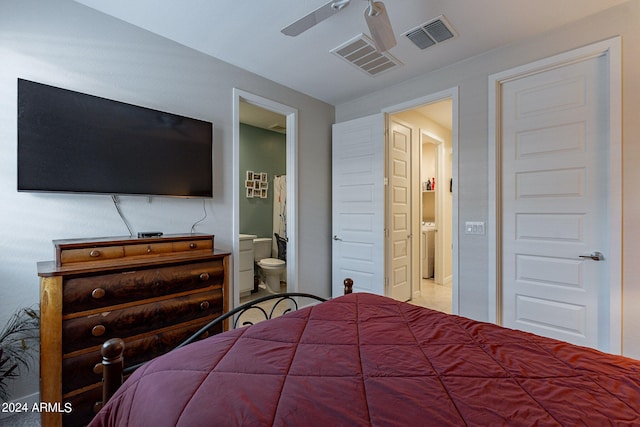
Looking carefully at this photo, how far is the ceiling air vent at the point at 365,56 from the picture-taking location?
247 cm

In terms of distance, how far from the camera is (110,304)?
1.66m

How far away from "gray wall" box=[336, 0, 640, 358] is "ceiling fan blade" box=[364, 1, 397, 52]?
144 cm

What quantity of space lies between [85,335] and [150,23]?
2285mm

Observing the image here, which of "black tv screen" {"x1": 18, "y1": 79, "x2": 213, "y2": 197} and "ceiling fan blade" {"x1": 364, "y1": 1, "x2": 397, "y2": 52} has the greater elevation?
"ceiling fan blade" {"x1": 364, "y1": 1, "x2": 397, "y2": 52}

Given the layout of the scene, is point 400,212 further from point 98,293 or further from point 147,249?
point 98,293

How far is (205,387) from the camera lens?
0.81 meters

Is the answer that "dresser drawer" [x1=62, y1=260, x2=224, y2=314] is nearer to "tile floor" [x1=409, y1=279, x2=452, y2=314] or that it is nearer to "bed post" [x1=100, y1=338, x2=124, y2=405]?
"bed post" [x1=100, y1=338, x2=124, y2=405]

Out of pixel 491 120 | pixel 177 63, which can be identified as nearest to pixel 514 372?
pixel 491 120

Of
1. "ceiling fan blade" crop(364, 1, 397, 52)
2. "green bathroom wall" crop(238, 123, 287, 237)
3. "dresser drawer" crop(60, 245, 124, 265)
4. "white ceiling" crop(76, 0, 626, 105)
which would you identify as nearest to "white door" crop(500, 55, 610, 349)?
"white ceiling" crop(76, 0, 626, 105)

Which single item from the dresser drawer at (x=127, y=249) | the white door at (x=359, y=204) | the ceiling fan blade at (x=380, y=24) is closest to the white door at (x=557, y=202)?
the white door at (x=359, y=204)

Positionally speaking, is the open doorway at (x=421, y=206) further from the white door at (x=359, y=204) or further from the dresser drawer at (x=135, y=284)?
the dresser drawer at (x=135, y=284)

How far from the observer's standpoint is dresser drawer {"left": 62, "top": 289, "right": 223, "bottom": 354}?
1.53 m

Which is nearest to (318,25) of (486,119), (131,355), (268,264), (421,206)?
(486,119)

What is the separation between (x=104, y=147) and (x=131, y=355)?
1.42 m
